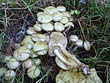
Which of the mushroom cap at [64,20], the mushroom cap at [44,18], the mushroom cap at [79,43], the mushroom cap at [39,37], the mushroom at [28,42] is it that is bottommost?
the mushroom cap at [79,43]

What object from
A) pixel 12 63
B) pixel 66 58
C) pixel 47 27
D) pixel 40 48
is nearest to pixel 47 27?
pixel 47 27

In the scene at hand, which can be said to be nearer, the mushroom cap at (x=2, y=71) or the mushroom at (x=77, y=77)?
the mushroom at (x=77, y=77)

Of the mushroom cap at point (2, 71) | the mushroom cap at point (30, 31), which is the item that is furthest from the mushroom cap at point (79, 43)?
the mushroom cap at point (2, 71)

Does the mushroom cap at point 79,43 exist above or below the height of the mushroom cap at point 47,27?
below

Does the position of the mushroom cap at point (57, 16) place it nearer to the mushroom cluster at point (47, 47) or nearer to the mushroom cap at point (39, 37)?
the mushroom cluster at point (47, 47)

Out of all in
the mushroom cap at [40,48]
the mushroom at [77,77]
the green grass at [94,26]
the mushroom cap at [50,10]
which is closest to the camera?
the mushroom at [77,77]

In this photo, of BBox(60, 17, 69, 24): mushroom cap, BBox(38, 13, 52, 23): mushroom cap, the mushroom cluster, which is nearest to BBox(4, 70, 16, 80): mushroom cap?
the mushroom cluster

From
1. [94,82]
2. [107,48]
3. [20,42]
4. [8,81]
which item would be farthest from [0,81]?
[107,48]
